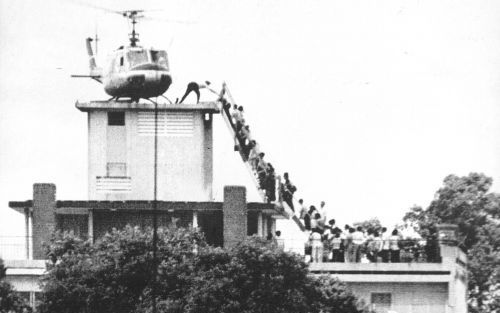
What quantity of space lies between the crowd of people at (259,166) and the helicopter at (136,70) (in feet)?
11.2

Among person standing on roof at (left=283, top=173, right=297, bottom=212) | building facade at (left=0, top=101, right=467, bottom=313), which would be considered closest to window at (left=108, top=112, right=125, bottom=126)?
building facade at (left=0, top=101, right=467, bottom=313)

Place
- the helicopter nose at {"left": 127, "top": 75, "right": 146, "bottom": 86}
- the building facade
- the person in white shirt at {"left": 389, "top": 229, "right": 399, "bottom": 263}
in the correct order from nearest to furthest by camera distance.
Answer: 1. the person in white shirt at {"left": 389, "top": 229, "right": 399, "bottom": 263}
2. the building facade
3. the helicopter nose at {"left": 127, "top": 75, "right": 146, "bottom": 86}

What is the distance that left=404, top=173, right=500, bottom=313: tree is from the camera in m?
121

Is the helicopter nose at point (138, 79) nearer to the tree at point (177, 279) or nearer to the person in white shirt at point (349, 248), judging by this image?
the person in white shirt at point (349, 248)

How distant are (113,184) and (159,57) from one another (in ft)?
20.6

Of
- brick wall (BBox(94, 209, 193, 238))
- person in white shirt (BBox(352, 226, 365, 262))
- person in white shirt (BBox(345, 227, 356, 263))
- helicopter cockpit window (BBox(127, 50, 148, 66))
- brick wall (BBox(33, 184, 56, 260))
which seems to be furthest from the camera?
brick wall (BBox(94, 209, 193, 238))

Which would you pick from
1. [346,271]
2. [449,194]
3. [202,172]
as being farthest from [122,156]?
[449,194]

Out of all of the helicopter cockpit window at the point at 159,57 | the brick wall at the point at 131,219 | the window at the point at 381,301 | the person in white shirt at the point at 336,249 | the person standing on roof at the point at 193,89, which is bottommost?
the window at the point at 381,301

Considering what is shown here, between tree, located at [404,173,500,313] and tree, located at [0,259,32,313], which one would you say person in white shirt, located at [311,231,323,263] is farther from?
tree, located at [404,173,500,313]

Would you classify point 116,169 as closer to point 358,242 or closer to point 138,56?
point 138,56

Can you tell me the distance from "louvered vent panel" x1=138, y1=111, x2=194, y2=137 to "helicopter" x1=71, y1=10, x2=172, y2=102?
1861mm

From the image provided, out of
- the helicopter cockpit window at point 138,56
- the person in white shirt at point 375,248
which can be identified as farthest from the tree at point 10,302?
the person in white shirt at point 375,248

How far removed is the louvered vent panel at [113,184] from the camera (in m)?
98.9

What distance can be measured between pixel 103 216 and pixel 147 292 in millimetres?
15320
